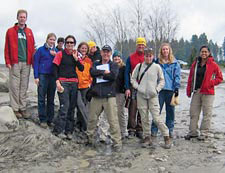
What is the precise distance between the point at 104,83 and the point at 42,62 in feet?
4.46

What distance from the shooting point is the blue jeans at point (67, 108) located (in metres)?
5.46

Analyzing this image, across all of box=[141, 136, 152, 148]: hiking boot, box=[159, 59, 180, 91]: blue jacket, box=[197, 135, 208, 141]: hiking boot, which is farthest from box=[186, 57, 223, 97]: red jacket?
box=[141, 136, 152, 148]: hiking boot

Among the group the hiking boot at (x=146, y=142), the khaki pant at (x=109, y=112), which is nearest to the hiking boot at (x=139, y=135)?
the hiking boot at (x=146, y=142)

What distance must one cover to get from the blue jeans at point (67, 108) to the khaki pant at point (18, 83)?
965mm

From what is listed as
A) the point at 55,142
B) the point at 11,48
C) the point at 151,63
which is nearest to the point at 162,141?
the point at 151,63

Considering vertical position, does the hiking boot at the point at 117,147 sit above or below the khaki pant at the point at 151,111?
below

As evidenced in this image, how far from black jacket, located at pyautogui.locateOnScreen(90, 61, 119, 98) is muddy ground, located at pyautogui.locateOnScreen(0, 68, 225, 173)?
113 cm

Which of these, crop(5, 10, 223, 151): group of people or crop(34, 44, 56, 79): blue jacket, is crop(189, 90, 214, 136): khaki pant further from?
crop(34, 44, 56, 79): blue jacket

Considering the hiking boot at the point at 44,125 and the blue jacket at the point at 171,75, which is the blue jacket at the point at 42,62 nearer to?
the hiking boot at the point at 44,125

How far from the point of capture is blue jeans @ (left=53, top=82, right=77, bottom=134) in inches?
215

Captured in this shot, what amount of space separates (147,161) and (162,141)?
49.8 inches

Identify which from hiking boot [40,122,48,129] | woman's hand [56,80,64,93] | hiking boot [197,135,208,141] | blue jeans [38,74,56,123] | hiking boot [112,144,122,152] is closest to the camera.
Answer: woman's hand [56,80,64,93]

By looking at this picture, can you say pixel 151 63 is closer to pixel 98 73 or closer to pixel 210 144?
pixel 98 73

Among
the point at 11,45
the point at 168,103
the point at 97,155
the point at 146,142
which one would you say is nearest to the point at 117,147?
the point at 97,155
